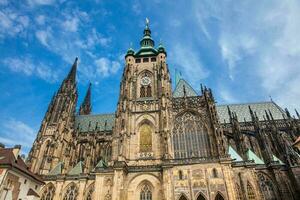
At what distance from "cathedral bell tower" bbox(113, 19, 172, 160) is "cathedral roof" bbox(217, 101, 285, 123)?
48.5 ft

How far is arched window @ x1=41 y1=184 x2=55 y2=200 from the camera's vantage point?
106ft

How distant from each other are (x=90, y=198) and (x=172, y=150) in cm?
1328

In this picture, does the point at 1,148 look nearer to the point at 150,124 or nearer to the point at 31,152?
the point at 31,152

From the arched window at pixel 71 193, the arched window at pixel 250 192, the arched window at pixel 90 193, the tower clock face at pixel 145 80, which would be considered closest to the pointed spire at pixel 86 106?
the tower clock face at pixel 145 80

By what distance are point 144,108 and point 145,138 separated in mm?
4810

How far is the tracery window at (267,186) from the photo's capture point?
92.9 ft

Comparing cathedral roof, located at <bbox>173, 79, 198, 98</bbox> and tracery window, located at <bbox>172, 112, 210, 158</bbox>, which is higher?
cathedral roof, located at <bbox>173, 79, 198, 98</bbox>

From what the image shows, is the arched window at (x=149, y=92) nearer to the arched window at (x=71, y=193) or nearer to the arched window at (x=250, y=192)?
the arched window at (x=71, y=193)

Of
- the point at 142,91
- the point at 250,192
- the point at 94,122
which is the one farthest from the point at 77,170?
the point at 250,192

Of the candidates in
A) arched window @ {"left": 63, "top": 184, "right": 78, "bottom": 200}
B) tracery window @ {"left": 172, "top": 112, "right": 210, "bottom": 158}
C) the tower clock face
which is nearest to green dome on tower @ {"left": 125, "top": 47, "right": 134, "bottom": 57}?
the tower clock face

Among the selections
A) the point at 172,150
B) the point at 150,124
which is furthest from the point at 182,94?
the point at 172,150

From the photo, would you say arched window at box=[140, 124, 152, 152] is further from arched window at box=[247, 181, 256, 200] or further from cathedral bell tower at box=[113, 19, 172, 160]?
arched window at box=[247, 181, 256, 200]

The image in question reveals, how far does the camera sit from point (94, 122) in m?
50.1

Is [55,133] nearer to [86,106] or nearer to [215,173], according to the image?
[86,106]
